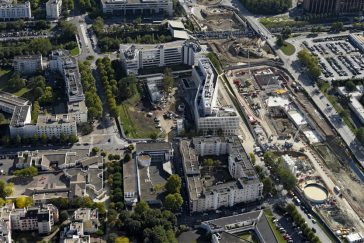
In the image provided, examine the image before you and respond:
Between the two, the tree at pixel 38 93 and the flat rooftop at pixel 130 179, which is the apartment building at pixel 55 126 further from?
the flat rooftop at pixel 130 179

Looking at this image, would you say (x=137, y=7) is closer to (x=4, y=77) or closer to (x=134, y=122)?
(x=4, y=77)

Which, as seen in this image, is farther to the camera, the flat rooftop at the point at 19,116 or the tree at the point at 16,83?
the tree at the point at 16,83

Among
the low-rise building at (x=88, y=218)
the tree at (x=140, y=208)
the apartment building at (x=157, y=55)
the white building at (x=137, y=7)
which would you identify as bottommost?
the low-rise building at (x=88, y=218)

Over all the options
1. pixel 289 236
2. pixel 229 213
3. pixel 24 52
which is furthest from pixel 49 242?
pixel 24 52

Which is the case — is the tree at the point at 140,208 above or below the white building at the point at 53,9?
below

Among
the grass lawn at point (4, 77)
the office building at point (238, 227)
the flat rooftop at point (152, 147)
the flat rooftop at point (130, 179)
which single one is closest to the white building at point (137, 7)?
the grass lawn at point (4, 77)

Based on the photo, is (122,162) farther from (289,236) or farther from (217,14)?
(217,14)

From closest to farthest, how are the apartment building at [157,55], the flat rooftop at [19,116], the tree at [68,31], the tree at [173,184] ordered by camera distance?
1. the tree at [173,184]
2. the flat rooftop at [19,116]
3. the apartment building at [157,55]
4. the tree at [68,31]

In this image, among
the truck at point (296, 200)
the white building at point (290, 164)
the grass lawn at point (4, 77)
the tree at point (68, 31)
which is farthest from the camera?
the tree at point (68, 31)
